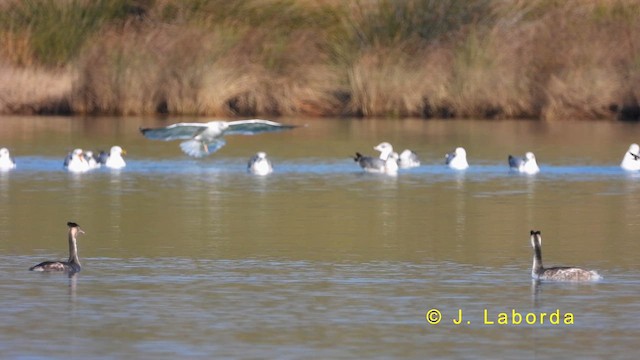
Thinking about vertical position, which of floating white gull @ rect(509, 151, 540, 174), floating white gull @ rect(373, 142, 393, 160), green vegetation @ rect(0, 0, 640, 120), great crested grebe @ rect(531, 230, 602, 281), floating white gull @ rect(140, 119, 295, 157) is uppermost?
green vegetation @ rect(0, 0, 640, 120)

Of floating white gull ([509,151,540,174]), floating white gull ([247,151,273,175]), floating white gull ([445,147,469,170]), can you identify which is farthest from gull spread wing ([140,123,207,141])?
floating white gull ([509,151,540,174])

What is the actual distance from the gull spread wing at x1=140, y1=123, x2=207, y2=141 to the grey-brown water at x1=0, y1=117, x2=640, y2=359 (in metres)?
0.63

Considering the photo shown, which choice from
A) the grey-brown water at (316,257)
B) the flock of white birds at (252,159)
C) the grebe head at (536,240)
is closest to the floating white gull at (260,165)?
the flock of white birds at (252,159)

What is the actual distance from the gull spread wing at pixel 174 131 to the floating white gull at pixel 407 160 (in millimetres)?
3070

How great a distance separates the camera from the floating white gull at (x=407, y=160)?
21641 millimetres

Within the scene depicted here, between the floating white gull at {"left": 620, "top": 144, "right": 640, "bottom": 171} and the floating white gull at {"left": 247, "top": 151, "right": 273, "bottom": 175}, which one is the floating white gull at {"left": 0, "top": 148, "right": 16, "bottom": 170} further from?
the floating white gull at {"left": 620, "top": 144, "right": 640, "bottom": 171}

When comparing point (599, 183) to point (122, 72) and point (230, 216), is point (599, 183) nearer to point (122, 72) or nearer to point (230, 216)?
point (230, 216)

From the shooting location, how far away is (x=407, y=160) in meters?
21.8

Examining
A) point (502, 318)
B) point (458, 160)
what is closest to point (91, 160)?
point (458, 160)

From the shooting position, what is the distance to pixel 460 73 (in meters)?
30.8

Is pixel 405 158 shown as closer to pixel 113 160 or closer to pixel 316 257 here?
pixel 113 160

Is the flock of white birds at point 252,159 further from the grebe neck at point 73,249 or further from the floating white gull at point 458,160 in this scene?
the grebe neck at point 73,249

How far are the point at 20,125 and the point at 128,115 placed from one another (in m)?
3.33

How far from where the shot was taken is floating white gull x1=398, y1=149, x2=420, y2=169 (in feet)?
71.0
